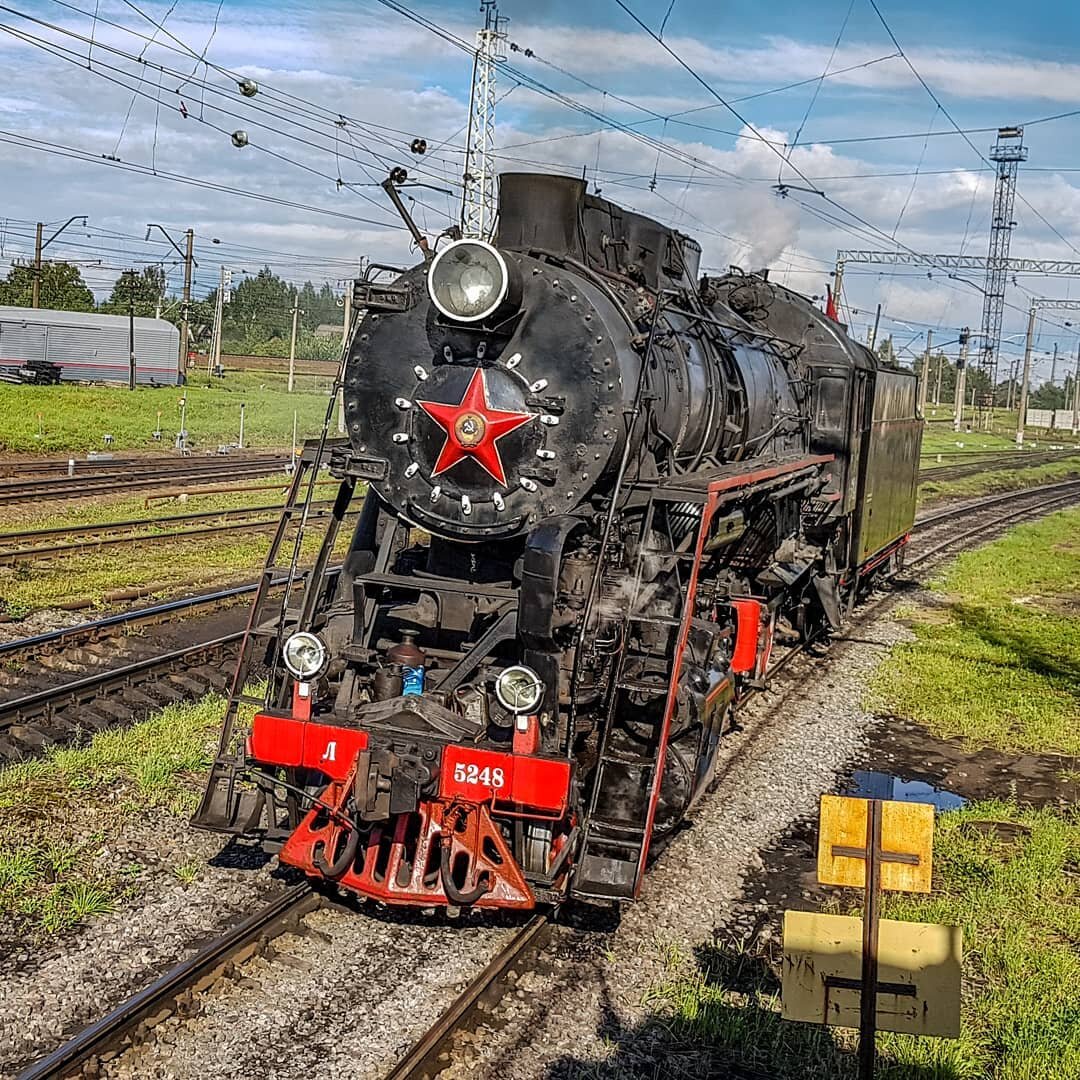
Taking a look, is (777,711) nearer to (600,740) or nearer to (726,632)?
(726,632)

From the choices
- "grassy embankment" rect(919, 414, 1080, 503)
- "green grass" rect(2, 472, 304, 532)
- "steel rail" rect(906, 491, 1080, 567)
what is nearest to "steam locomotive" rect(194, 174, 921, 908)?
"green grass" rect(2, 472, 304, 532)

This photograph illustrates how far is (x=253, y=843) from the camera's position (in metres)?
6.67

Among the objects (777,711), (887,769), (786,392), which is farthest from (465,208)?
(887,769)

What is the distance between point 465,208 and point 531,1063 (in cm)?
1503

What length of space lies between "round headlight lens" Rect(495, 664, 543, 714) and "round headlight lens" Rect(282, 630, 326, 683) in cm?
109

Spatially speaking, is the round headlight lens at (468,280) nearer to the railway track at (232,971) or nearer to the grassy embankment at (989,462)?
the railway track at (232,971)

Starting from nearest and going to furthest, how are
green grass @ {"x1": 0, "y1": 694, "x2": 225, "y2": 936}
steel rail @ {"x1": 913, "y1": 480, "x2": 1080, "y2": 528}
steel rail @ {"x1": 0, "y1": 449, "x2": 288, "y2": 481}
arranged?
1. green grass @ {"x1": 0, "y1": 694, "x2": 225, "y2": 936}
2. steel rail @ {"x1": 0, "y1": 449, "x2": 288, "y2": 481}
3. steel rail @ {"x1": 913, "y1": 480, "x2": 1080, "y2": 528}

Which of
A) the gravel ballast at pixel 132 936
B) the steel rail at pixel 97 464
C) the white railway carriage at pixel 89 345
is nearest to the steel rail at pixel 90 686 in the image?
the gravel ballast at pixel 132 936

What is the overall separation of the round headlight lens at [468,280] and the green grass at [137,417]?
79.3 ft

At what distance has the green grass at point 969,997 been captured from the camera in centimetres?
511

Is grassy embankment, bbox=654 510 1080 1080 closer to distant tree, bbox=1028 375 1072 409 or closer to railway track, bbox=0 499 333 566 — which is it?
railway track, bbox=0 499 333 566

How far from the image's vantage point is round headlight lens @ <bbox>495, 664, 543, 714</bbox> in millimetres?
5812

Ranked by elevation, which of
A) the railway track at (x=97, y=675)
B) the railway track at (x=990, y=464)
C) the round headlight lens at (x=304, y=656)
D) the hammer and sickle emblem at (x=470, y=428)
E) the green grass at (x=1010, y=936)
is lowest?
the green grass at (x=1010, y=936)

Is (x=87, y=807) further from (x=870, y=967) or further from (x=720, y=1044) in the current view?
(x=870, y=967)
